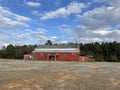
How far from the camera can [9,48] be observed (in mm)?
103062

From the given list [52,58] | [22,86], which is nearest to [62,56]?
[52,58]

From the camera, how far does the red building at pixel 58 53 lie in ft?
218

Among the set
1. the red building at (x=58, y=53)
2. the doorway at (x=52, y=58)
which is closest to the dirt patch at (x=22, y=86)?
the red building at (x=58, y=53)

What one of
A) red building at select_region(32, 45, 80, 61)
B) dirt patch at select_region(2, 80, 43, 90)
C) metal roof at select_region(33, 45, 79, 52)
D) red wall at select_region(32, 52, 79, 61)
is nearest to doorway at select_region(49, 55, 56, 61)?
red building at select_region(32, 45, 80, 61)

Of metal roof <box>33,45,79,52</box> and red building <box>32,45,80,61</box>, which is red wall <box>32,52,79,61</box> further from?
metal roof <box>33,45,79,52</box>

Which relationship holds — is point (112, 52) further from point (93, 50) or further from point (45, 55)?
point (45, 55)

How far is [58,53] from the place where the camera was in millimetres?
68188

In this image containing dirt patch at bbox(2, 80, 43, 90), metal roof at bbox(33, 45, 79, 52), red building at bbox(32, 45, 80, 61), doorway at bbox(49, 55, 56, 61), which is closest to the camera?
dirt patch at bbox(2, 80, 43, 90)

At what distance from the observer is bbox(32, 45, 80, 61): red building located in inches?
2613

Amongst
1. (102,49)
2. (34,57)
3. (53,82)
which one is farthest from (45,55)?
(53,82)

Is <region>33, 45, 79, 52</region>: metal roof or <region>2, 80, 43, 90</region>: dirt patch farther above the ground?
<region>33, 45, 79, 52</region>: metal roof

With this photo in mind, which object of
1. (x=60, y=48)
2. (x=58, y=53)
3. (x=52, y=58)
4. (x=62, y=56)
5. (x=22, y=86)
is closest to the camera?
(x=22, y=86)

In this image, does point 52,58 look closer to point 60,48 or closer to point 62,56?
point 62,56

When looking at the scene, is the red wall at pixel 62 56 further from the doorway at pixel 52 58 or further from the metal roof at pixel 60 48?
the metal roof at pixel 60 48
